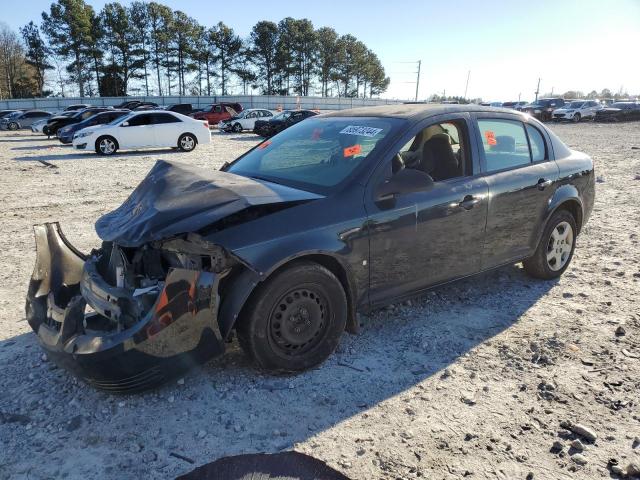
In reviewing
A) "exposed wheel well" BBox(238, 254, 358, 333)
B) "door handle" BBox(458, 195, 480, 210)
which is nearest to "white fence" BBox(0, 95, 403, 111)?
"door handle" BBox(458, 195, 480, 210)

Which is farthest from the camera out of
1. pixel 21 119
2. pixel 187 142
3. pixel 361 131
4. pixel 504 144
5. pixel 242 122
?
pixel 21 119

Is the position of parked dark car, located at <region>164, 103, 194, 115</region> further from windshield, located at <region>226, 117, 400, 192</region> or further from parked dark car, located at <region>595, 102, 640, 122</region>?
windshield, located at <region>226, 117, 400, 192</region>

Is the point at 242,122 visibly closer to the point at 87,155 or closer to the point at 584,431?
the point at 87,155

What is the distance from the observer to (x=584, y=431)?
282cm

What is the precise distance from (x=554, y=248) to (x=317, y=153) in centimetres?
271

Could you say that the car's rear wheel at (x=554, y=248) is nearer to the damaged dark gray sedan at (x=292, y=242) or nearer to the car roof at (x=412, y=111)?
the damaged dark gray sedan at (x=292, y=242)

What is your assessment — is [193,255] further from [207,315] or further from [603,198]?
[603,198]

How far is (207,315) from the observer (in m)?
2.86

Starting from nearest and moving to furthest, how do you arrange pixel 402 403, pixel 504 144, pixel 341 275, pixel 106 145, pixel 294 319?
pixel 402 403 < pixel 294 319 < pixel 341 275 < pixel 504 144 < pixel 106 145

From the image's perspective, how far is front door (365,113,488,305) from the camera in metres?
3.56

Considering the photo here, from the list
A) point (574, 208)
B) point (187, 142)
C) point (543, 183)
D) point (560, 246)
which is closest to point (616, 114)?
point (187, 142)

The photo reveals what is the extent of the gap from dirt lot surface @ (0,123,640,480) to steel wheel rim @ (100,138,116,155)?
1367 cm

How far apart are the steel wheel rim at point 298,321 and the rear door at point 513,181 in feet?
5.69

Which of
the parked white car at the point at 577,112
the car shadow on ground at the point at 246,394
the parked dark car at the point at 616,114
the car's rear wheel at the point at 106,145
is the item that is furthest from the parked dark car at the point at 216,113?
the car shadow on ground at the point at 246,394
